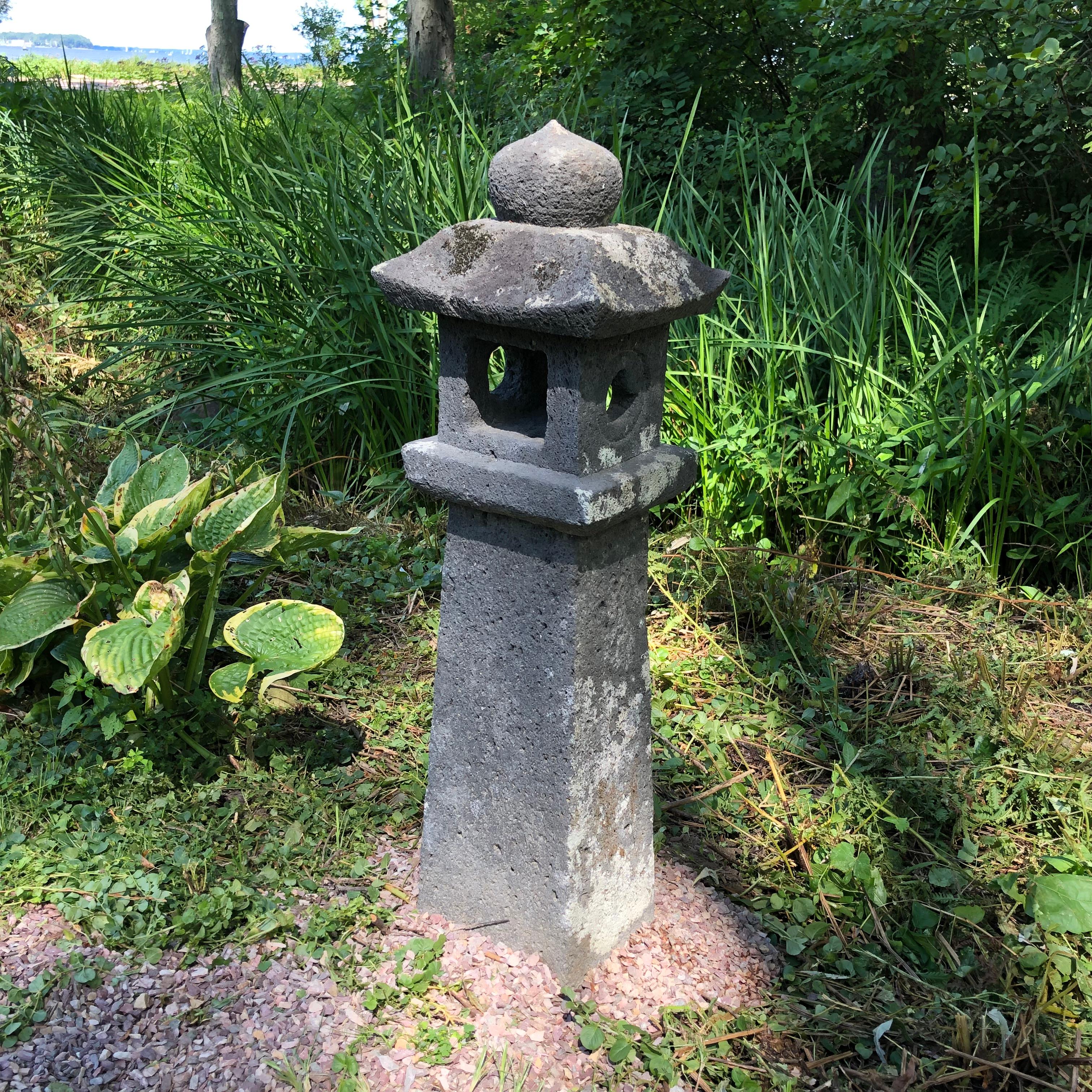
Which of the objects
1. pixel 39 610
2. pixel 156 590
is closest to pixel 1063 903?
pixel 156 590

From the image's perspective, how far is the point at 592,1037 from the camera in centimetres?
179

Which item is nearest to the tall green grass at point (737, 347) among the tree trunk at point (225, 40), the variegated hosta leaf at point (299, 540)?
the variegated hosta leaf at point (299, 540)

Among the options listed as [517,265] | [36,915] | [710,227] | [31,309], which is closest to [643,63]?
[710,227]

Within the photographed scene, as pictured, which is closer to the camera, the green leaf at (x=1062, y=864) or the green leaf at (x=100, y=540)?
the green leaf at (x=1062, y=864)

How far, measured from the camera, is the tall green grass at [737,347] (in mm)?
3240

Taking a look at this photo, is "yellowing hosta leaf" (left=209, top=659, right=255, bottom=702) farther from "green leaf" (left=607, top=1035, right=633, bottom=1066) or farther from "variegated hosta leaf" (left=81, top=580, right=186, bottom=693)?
"green leaf" (left=607, top=1035, right=633, bottom=1066)

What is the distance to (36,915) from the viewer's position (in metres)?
2.00

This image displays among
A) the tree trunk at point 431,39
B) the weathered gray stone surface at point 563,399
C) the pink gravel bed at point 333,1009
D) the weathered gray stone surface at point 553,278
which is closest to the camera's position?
the weathered gray stone surface at point 553,278

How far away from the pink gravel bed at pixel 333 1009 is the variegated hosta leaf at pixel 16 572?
810 millimetres

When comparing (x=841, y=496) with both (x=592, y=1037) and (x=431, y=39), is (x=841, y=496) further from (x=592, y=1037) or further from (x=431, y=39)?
(x=431, y=39)

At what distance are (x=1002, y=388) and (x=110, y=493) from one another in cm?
269

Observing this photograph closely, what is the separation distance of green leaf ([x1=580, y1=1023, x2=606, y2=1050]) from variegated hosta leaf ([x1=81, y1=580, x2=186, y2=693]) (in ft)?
3.69

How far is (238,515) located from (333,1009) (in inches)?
46.3

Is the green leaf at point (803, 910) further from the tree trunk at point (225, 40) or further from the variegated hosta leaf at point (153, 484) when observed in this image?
the tree trunk at point (225, 40)
